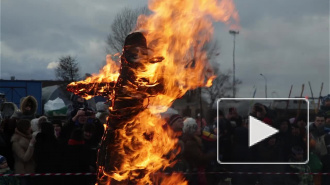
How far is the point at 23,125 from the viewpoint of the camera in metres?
7.65

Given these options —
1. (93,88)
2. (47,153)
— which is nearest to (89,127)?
(47,153)

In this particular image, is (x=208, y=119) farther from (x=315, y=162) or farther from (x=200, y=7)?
(x=200, y=7)

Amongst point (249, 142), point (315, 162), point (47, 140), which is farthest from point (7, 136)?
point (315, 162)

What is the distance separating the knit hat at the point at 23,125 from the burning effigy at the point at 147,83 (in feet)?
11.9

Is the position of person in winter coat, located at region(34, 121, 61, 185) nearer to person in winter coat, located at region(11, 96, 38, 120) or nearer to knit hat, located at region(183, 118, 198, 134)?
person in winter coat, located at region(11, 96, 38, 120)

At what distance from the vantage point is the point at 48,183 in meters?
7.62

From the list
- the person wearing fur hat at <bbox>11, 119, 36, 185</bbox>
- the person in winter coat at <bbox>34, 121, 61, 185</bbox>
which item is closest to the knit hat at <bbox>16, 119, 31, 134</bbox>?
the person wearing fur hat at <bbox>11, 119, 36, 185</bbox>

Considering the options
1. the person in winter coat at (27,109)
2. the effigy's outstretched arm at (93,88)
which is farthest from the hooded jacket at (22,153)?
the effigy's outstretched arm at (93,88)

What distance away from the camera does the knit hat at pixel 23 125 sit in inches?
301

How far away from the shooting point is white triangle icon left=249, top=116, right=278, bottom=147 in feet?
25.9

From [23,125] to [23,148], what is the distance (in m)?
0.38
